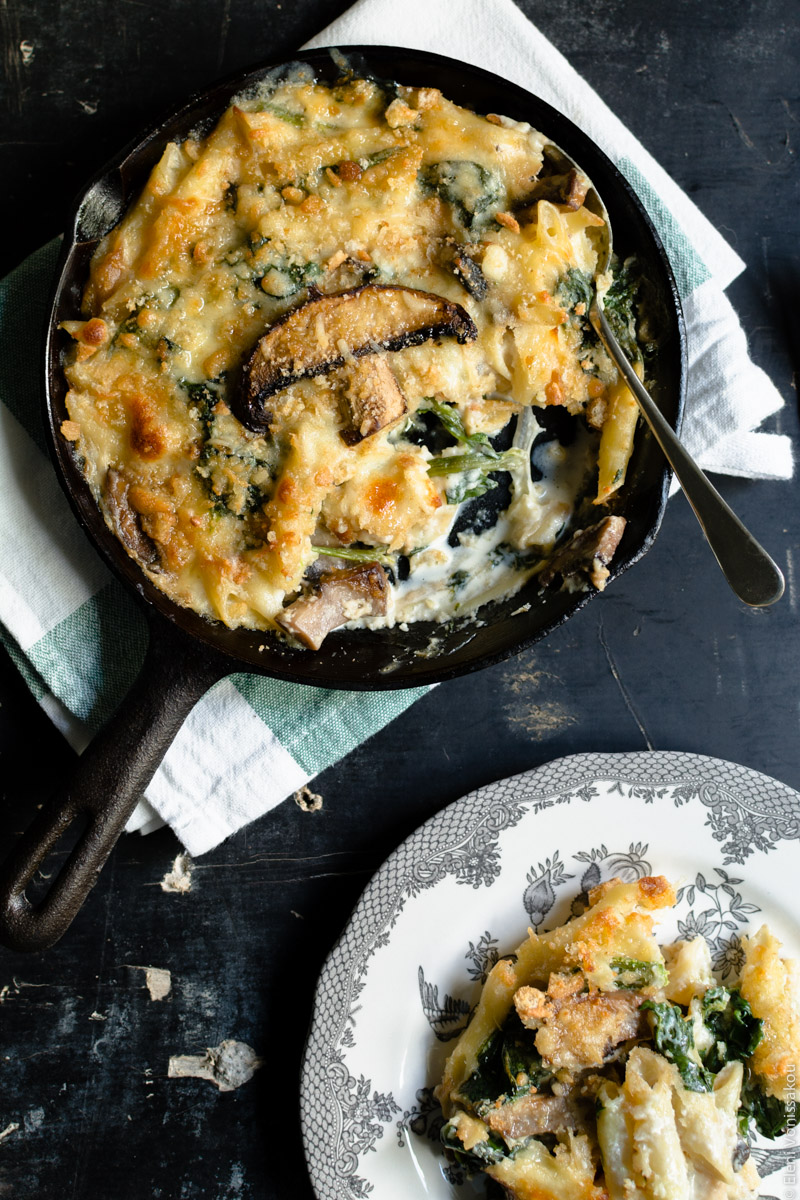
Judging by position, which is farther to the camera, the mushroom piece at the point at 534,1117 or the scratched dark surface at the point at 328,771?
the scratched dark surface at the point at 328,771

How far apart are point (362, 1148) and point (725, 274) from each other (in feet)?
8.47

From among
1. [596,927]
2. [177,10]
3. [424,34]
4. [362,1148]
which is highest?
[177,10]

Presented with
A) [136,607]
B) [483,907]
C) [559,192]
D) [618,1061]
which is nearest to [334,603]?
[136,607]

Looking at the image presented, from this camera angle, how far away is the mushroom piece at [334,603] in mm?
2102

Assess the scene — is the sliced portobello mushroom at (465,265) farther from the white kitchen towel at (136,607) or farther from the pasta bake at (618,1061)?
the pasta bake at (618,1061)

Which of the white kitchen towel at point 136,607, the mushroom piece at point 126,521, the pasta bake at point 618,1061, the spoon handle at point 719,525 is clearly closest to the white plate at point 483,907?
the pasta bake at point 618,1061

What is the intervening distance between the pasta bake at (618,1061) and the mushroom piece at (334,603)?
1.00 metres

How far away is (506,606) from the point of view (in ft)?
7.57

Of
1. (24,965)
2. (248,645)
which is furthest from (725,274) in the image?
(24,965)

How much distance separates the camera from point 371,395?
1.96 metres

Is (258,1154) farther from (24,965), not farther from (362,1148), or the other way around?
(24,965)

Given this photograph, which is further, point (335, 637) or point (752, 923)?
point (752, 923)

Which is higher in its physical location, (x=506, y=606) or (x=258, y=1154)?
(x=506, y=606)

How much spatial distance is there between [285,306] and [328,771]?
4.15 feet
